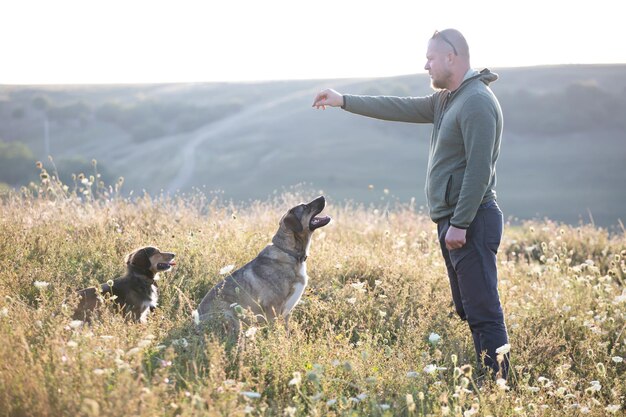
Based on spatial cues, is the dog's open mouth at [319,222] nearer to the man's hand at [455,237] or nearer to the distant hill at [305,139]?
the man's hand at [455,237]

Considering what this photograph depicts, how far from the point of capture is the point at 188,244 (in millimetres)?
7535

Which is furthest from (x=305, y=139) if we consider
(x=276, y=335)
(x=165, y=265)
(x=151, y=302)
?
(x=276, y=335)

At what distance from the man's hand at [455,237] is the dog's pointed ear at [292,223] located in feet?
5.58

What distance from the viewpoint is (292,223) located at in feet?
20.0

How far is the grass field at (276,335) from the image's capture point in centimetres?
358

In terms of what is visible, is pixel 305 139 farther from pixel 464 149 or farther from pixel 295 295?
pixel 464 149

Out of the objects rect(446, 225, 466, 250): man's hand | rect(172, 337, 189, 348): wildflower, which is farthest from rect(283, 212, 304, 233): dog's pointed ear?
rect(172, 337, 189, 348): wildflower

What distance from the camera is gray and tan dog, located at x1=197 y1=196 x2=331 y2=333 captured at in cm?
578

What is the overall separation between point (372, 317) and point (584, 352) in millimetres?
2023

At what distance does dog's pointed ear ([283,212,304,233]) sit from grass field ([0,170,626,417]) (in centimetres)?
73

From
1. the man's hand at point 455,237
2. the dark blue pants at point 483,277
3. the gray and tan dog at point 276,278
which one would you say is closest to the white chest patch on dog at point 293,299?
the gray and tan dog at point 276,278

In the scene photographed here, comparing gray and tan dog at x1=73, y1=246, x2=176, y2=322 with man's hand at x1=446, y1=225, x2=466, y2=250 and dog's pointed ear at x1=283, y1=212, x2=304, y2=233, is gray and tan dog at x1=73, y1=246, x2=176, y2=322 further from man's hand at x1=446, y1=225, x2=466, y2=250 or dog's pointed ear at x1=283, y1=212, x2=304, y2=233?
man's hand at x1=446, y1=225, x2=466, y2=250

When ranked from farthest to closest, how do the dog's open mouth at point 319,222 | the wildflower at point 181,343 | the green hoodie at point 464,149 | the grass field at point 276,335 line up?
the dog's open mouth at point 319,222 → the green hoodie at point 464,149 → the wildflower at point 181,343 → the grass field at point 276,335

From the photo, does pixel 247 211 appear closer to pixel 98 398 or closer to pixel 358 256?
pixel 358 256
